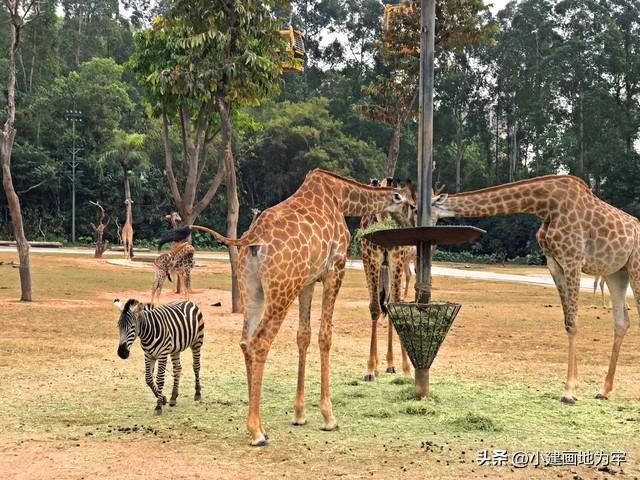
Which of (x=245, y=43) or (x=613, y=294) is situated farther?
(x=245, y=43)

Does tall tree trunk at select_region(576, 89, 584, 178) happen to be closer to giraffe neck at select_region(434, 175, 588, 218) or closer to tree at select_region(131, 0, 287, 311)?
tree at select_region(131, 0, 287, 311)

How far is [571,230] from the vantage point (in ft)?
29.8

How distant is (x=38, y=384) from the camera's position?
31.1 ft

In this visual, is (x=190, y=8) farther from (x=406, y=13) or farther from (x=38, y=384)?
(x=406, y=13)

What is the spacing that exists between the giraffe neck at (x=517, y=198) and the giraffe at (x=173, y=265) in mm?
10893

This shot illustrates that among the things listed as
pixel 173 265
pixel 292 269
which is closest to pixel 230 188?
pixel 173 265

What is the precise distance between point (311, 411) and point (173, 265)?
11.2 m

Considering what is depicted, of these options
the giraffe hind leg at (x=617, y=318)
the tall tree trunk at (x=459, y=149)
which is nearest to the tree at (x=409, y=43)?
the giraffe hind leg at (x=617, y=318)

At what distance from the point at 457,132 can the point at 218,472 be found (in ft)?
192

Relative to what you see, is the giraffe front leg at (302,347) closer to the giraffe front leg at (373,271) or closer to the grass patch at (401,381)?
the grass patch at (401,381)

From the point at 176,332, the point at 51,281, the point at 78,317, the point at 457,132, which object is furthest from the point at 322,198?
the point at 457,132

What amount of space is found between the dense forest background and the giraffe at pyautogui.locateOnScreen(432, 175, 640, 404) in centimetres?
3982

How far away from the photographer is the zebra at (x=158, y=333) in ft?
25.8

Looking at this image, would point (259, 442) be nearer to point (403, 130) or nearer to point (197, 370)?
point (197, 370)
